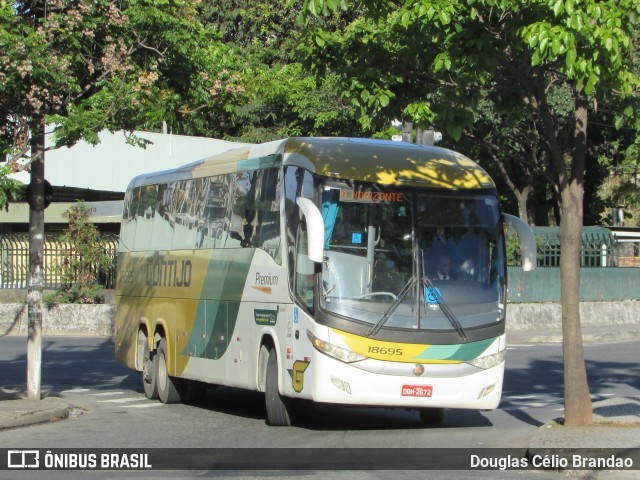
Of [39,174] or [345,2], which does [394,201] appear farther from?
[39,174]

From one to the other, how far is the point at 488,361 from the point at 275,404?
109 inches

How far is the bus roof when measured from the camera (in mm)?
12359

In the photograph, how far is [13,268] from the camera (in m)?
31.2

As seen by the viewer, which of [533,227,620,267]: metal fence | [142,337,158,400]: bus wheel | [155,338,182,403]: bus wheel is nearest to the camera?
[155,338,182,403]: bus wheel

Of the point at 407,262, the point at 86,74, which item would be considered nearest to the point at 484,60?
the point at 407,262

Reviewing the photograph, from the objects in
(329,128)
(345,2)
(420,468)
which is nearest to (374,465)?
(420,468)

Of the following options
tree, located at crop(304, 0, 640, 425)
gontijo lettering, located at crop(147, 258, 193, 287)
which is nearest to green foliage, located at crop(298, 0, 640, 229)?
tree, located at crop(304, 0, 640, 425)

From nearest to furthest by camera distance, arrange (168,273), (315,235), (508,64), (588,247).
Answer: (315,235), (508,64), (168,273), (588,247)

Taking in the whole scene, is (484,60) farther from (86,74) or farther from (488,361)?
(86,74)

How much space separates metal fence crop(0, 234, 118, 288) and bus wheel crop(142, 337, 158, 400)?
545 inches

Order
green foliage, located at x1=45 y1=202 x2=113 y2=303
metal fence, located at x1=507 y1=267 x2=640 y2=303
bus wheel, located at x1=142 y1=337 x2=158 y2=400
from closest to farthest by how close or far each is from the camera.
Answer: bus wheel, located at x1=142 y1=337 x2=158 y2=400 → green foliage, located at x1=45 y1=202 x2=113 y2=303 → metal fence, located at x1=507 y1=267 x2=640 y2=303

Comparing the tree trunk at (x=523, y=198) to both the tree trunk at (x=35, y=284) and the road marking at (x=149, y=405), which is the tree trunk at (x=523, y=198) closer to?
the road marking at (x=149, y=405)

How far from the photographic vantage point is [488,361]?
40.1 ft

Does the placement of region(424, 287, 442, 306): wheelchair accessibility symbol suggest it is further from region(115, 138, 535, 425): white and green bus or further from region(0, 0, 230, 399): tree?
region(0, 0, 230, 399): tree
